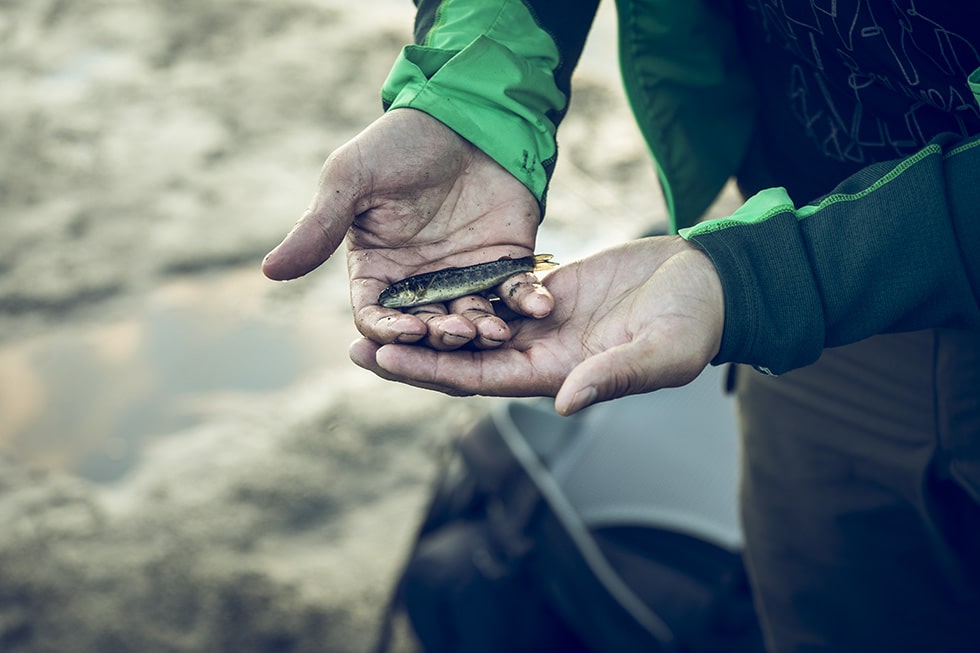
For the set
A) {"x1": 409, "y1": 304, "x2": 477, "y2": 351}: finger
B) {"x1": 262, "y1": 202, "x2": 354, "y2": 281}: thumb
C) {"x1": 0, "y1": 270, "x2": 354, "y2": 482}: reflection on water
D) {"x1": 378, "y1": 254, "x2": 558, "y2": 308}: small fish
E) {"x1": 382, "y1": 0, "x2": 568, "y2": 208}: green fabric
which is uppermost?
{"x1": 382, "y1": 0, "x2": 568, "y2": 208}: green fabric

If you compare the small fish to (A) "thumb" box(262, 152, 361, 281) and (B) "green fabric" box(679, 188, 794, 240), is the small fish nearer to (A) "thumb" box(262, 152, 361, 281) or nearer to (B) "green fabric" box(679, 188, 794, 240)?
(A) "thumb" box(262, 152, 361, 281)

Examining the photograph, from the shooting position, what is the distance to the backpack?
9.59 ft

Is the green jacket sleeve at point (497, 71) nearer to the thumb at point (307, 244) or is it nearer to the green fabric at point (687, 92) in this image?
the green fabric at point (687, 92)

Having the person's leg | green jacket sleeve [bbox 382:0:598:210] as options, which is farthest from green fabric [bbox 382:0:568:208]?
the person's leg

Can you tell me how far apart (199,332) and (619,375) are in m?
4.22

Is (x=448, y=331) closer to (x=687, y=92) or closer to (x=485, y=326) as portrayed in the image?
(x=485, y=326)

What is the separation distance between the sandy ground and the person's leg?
1.88m

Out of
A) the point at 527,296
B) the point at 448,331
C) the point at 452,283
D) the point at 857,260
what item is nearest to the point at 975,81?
the point at 857,260

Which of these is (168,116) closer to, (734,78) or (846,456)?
(734,78)

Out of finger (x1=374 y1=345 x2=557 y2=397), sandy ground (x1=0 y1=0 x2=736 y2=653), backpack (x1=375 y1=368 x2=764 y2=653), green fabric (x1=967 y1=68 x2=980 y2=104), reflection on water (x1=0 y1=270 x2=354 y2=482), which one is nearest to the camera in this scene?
green fabric (x1=967 y1=68 x2=980 y2=104)

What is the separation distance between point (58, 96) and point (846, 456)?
24.3 feet

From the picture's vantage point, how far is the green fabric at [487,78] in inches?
83.0

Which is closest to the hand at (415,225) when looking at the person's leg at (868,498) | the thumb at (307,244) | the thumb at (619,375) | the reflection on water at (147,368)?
the thumb at (307,244)

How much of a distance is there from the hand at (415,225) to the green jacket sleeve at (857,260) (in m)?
0.50
